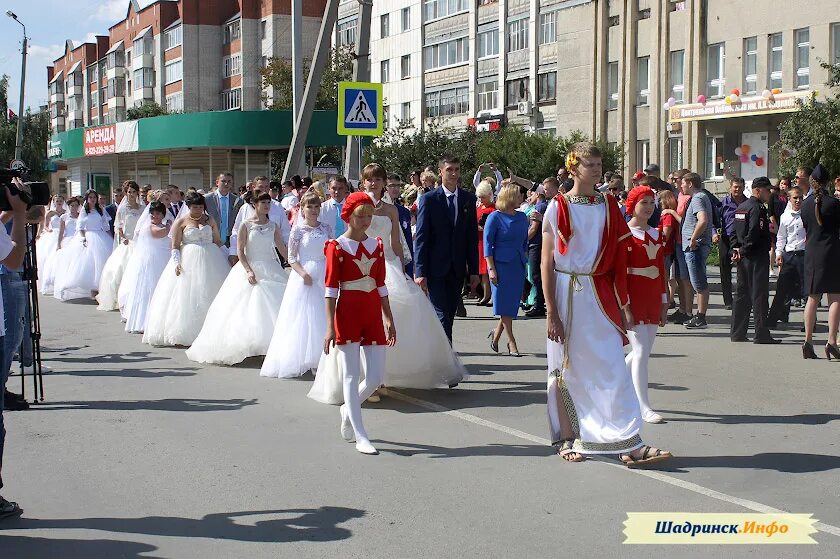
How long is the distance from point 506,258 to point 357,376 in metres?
5.20

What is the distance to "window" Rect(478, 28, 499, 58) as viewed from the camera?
2231 inches

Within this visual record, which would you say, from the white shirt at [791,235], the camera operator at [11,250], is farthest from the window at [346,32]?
the camera operator at [11,250]

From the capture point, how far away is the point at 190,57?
83000 millimetres

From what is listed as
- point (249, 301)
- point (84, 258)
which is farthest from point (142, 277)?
point (84, 258)

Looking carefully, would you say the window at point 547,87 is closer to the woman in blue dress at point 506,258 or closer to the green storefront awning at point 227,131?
the green storefront awning at point 227,131

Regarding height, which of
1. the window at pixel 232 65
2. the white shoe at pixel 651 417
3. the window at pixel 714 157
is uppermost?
the window at pixel 232 65

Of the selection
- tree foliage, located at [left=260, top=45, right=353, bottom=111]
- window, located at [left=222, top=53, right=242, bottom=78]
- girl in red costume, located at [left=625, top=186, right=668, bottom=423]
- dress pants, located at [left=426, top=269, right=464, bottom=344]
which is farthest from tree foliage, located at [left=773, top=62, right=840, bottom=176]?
Result: window, located at [left=222, top=53, right=242, bottom=78]

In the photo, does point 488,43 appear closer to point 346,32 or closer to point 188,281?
→ point 346,32

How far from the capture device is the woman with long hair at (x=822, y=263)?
456 inches

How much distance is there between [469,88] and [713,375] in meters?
49.7

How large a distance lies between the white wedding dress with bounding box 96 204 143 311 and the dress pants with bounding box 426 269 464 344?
8.56 metres

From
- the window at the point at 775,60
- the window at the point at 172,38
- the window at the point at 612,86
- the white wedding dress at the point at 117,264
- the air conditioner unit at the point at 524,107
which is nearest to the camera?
the white wedding dress at the point at 117,264

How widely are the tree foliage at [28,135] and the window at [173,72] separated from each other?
10.2 metres

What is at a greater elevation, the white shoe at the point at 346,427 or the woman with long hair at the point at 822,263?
the woman with long hair at the point at 822,263
